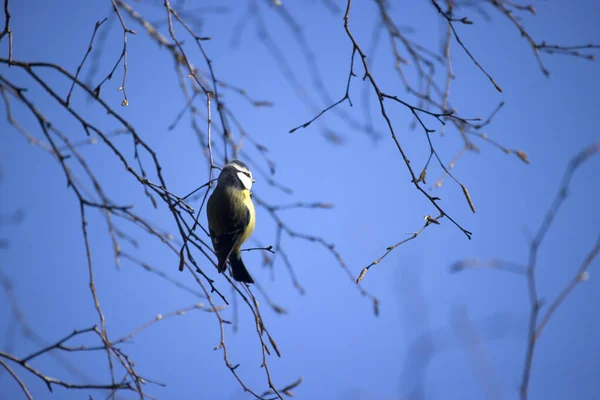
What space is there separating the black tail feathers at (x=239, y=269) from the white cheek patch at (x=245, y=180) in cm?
42

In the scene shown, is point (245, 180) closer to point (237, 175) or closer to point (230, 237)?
point (237, 175)

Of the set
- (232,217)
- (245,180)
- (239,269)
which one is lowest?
(239,269)

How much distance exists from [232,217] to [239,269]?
0.30m

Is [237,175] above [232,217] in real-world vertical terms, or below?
above

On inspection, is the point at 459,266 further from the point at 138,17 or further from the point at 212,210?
the point at 138,17

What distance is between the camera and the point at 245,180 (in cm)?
311

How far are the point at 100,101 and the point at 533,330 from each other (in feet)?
5.90

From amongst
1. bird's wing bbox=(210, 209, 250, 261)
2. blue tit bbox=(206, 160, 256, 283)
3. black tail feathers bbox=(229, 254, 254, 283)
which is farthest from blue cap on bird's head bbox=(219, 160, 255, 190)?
black tail feathers bbox=(229, 254, 254, 283)

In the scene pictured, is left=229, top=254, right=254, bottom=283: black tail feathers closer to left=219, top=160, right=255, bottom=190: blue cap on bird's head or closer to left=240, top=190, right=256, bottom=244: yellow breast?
left=240, top=190, right=256, bottom=244: yellow breast

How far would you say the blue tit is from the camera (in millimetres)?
2873

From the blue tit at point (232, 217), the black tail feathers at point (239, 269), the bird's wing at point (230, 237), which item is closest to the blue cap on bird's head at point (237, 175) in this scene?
the blue tit at point (232, 217)

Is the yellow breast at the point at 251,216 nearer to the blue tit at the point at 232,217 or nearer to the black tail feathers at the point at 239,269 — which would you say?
the blue tit at the point at 232,217

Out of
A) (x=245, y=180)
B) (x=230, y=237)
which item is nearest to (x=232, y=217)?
(x=230, y=237)

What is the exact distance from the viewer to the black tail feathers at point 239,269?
9.68 feet
